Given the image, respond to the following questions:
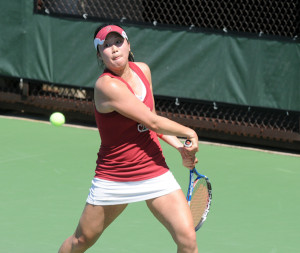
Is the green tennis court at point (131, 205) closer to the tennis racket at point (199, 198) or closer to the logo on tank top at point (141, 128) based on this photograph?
the tennis racket at point (199, 198)

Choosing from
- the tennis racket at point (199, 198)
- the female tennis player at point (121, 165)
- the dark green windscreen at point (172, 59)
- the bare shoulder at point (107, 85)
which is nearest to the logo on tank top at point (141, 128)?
the female tennis player at point (121, 165)

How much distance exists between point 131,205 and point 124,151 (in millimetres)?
2120

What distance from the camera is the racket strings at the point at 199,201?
427cm

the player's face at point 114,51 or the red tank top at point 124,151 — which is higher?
the player's face at point 114,51

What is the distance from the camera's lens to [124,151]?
3.93 meters

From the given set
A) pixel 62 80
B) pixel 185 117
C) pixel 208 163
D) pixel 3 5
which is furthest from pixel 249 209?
pixel 3 5

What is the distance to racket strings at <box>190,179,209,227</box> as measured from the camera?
4.27 metres

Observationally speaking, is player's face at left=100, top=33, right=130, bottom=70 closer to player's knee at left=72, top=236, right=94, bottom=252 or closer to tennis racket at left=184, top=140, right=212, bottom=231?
tennis racket at left=184, top=140, right=212, bottom=231

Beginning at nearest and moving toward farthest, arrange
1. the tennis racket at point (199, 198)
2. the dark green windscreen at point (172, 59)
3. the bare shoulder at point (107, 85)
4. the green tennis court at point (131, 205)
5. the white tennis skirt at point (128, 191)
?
Answer: the bare shoulder at point (107, 85) < the white tennis skirt at point (128, 191) < the tennis racket at point (199, 198) < the green tennis court at point (131, 205) < the dark green windscreen at point (172, 59)

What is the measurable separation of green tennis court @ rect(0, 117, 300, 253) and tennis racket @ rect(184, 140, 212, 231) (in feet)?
2.42

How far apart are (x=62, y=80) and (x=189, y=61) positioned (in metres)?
1.73

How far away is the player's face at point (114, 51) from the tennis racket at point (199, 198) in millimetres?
834

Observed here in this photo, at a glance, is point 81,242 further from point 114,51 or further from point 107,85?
point 114,51

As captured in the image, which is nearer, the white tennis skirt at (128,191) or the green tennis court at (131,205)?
the white tennis skirt at (128,191)
